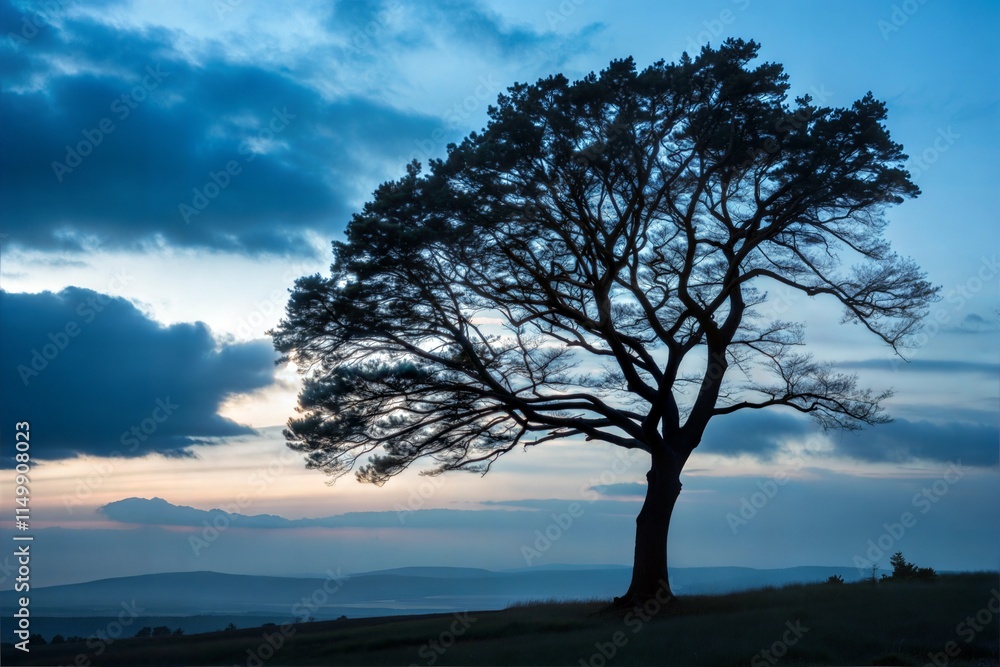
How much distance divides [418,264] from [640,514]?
264 inches

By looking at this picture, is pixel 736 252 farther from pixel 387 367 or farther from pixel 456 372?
pixel 387 367

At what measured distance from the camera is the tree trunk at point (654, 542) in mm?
15961

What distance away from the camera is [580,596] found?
63.8ft

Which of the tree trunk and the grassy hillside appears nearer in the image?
the grassy hillside

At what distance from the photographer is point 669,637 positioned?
1254cm

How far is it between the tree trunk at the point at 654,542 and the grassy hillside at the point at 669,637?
0.49m

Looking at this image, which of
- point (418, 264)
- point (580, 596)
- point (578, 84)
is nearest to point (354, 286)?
point (418, 264)

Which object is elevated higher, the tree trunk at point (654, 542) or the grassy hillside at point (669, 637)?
the tree trunk at point (654, 542)

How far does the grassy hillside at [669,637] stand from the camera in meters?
11.7

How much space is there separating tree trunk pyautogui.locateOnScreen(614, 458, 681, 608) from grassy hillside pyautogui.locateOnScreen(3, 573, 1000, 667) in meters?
0.49

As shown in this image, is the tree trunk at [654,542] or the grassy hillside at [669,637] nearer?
the grassy hillside at [669,637]

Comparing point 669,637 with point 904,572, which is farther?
point 904,572

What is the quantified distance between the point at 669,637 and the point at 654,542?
353 cm

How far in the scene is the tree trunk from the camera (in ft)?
52.4
